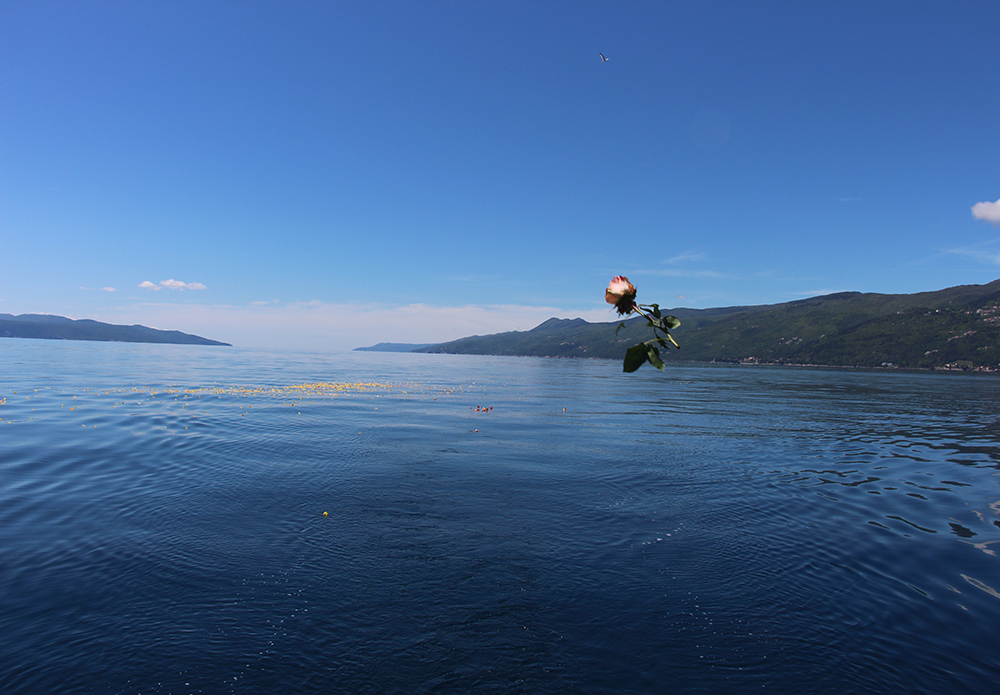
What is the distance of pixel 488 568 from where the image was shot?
49.1ft

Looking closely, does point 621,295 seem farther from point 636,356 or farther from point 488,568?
point 488,568

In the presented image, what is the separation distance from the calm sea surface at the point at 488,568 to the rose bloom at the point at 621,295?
9.99m

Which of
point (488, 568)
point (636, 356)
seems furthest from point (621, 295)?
point (488, 568)

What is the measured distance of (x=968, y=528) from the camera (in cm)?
1959

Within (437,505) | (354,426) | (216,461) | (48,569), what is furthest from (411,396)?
(48,569)

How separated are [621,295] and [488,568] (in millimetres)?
13996

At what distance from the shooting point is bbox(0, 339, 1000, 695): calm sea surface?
1057 centimetres

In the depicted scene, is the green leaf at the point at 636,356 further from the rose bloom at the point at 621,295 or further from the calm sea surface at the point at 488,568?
the calm sea surface at the point at 488,568

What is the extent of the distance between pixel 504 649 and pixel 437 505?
10102mm

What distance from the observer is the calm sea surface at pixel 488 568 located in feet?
34.7

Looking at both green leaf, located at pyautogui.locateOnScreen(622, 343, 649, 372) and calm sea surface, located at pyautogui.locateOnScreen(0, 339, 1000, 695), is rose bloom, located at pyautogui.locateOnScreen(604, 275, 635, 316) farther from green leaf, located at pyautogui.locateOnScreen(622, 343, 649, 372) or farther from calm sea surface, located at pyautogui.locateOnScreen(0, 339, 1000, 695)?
calm sea surface, located at pyautogui.locateOnScreen(0, 339, 1000, 695)

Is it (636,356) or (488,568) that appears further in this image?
(488,568)

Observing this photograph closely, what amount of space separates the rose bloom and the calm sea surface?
9.99 m

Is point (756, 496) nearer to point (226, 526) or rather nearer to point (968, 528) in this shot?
point (968, 528)
